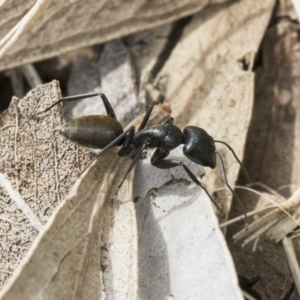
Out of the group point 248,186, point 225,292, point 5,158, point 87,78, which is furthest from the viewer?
point 87,78

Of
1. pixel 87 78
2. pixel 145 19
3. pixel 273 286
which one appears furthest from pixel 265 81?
pixel 273 286

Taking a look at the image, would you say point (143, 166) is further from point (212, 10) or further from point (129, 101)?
point (212, 10)

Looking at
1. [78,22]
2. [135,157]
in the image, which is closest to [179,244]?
[135,157]

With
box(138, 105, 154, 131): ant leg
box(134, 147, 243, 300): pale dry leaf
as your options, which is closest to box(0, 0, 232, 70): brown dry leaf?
box(138, 105, 154, 131): ant leg

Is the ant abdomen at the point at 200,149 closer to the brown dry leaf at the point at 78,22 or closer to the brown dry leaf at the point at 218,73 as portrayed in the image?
the brown dry leaf at the point at 218,73

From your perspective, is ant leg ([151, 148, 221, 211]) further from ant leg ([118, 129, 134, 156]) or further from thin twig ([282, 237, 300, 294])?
thin twig ([282, 237, 300, 294])

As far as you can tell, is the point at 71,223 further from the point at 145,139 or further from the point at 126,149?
the point at 145,139
